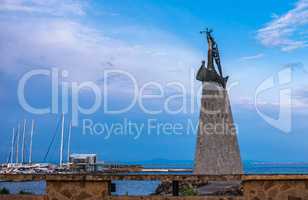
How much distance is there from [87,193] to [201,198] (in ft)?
5.31

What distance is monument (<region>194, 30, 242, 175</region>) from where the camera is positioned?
21.7m

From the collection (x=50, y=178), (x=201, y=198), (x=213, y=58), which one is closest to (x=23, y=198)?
(x=50, y=178)

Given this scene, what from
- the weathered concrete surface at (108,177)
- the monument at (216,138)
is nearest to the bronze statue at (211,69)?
the monument at (216,138)

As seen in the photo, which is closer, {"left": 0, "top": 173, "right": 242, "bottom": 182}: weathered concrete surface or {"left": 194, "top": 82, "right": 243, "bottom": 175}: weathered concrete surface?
{"left": 0, "top": 173, "right": 242, "bottom": 182}: weathered concrete surface

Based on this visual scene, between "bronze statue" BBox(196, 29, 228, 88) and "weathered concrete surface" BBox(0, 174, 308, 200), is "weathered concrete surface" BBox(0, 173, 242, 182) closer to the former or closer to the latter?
"weathered concrete surface" BBox(0, 174, 308, 200)

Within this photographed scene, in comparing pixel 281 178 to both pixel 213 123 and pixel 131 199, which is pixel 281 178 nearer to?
pixel 131 199

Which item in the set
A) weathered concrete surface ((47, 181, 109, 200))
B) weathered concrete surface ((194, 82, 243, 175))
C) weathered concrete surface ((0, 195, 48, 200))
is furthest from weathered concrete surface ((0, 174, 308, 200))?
weathered concrete surface ((194, 82, 243, 175))

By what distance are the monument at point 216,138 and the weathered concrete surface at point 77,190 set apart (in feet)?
48.5

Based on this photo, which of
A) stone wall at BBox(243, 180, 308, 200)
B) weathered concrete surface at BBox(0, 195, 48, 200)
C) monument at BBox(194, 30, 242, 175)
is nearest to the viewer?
stone wall at BBox(243, 180, 308, 200)

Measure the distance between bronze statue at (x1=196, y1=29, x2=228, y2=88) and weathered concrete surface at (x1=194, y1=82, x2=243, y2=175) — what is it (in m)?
0.72

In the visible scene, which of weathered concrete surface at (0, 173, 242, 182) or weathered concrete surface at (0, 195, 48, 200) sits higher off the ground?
weathered concrete surface at (0, 173, 242, 182)

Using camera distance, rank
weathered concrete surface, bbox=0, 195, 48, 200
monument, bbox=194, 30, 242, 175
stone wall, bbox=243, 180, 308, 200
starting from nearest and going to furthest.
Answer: stone wall, bbox=243, 180, 308, 200, weathered concrete surface, bbox=0, 195, 48, 200, monument, bbox=194, 30, 242, 175

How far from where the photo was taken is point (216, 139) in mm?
21750

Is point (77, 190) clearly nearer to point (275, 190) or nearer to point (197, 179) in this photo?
point (197, 179)
